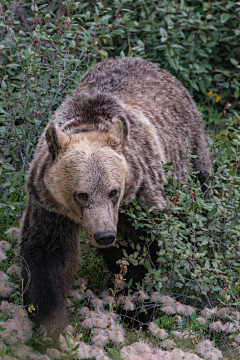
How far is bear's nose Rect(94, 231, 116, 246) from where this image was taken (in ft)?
11.7

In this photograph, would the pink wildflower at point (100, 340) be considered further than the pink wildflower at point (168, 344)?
No

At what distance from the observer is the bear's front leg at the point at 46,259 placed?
4270 millimetres

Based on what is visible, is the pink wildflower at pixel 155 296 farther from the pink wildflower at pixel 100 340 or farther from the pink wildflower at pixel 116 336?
the pink wildflower at pixel 100 340

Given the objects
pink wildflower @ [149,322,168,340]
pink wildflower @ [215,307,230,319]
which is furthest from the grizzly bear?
pink wildflower @ [215,307,230,319]

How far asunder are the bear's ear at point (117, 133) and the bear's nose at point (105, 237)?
0.78 meters

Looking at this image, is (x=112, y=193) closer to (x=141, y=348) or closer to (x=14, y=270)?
(x=141, y=348)

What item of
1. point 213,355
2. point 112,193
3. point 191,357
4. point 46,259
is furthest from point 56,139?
point 213,355

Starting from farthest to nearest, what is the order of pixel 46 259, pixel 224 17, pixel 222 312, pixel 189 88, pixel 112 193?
pixel 189 88 → pixel 224 17 → pixel 46 259 → pixel 222 312 → pixel 112 193

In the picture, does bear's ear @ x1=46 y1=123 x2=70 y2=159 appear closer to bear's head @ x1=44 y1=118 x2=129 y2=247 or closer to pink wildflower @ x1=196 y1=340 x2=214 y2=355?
bear's head @ x1=44 y1=118 x2=129 y2=247

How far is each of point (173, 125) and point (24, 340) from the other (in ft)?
8.83

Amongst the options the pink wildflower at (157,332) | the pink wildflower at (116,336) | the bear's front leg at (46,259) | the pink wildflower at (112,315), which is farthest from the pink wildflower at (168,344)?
the bear's front leg at (46,259)

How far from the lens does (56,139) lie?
390 cm

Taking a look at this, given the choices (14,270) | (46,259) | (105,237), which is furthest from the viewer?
(14,270)

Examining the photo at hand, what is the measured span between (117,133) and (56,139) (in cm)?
49
